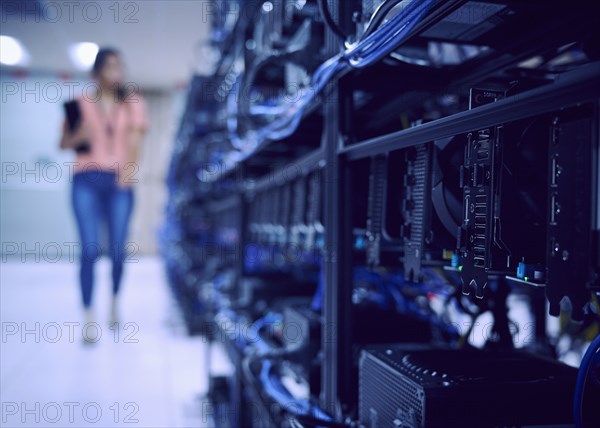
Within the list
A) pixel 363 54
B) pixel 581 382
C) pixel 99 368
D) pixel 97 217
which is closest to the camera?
pixel 581 382

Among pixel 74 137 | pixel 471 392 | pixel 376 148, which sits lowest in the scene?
pixel 471 392

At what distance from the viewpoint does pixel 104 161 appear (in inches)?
111

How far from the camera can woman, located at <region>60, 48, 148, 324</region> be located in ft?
9.10

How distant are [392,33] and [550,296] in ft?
1.35

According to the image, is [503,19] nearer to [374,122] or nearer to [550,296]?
[550,296]

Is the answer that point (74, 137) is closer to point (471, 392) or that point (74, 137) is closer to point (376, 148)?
point (376, 148)

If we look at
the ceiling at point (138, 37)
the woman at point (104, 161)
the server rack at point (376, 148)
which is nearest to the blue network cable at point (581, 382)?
the server rack at point (376, 148)

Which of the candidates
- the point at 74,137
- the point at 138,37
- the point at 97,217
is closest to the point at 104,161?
the point at 74,137

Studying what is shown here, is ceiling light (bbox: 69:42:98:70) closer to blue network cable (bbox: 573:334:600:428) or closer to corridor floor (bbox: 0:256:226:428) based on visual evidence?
corridor floor (bbox: 0:256:226:428)

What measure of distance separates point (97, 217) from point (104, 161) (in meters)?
0.29

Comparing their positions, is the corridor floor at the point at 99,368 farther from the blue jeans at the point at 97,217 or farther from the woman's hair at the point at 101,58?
the woman's hair at the point at 101,58

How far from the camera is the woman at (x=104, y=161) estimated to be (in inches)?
109

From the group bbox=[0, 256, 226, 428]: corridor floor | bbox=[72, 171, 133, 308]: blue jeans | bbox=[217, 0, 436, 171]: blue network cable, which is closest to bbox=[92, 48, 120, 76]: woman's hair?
bbox=[72, 171, 133, 308]: blue jeans

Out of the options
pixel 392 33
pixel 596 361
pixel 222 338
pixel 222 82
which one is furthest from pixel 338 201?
pixel 222 82
